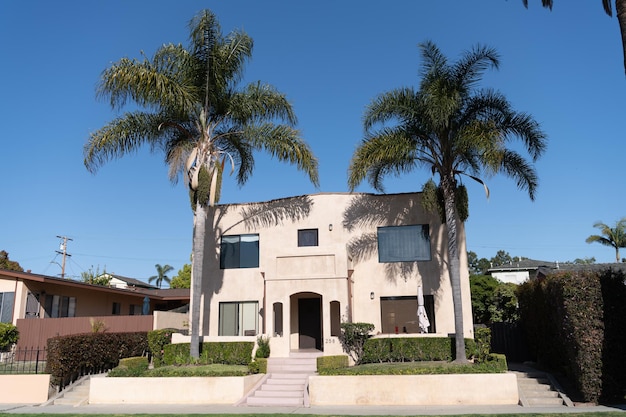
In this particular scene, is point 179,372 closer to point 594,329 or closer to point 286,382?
point 286,382

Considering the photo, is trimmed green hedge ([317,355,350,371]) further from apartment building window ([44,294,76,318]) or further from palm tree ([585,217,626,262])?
palm tree ([585,217,626,262])

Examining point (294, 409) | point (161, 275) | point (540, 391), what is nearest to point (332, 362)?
point (294, 409)

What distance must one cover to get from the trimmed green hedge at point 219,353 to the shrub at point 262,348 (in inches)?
9.9

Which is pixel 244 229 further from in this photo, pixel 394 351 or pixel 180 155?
pixel 394 351

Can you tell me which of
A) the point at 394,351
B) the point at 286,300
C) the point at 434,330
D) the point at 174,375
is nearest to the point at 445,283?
the point at 434,330

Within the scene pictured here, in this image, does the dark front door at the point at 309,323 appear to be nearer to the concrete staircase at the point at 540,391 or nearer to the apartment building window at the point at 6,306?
the concrete staircase at the point at 540,391

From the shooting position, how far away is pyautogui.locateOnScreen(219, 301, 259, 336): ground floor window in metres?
23.5

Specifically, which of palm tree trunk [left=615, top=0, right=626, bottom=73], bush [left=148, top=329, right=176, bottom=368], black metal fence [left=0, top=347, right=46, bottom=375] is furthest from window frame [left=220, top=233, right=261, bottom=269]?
palm tree trunk [left=615, top=0, right=626, bottom=73]

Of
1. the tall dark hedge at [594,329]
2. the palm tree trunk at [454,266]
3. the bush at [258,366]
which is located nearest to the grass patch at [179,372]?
the bush at [258,366]

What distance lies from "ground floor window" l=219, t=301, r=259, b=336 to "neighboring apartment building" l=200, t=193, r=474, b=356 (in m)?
0.05

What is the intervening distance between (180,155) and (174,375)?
892 cm

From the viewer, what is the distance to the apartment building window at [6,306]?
23.5 meters

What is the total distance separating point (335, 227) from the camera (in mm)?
23594

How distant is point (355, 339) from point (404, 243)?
17.4 ft
